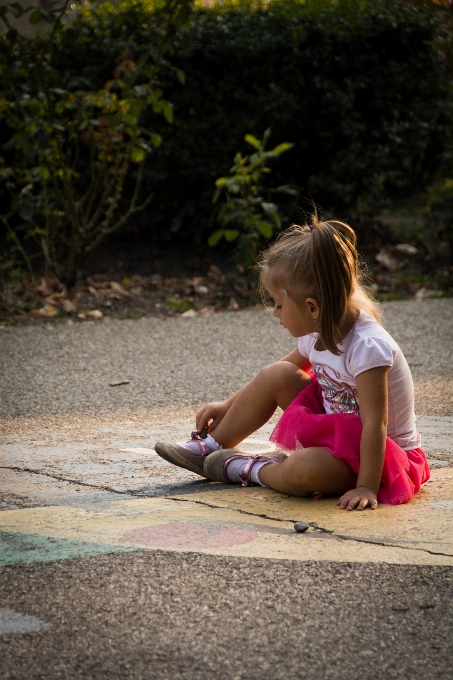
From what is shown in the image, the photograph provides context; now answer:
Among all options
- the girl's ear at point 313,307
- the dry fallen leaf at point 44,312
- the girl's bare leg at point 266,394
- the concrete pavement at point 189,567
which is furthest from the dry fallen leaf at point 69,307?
the girl's ear at point 313,307

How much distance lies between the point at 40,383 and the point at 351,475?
230 cm

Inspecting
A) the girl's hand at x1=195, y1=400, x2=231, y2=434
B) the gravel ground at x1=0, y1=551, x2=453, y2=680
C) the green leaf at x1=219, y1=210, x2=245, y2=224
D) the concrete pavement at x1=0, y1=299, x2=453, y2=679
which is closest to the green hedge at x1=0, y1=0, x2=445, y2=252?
the green leaf at x1=219, y1=210, x2=245, y2=224

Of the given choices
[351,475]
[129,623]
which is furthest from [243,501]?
[129,623]

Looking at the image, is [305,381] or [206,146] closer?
[305,381]

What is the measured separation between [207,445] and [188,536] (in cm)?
68

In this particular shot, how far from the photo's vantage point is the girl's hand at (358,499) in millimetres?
2510

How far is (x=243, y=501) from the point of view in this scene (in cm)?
269

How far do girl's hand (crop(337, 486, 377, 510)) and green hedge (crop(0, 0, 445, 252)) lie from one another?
5.45 metres

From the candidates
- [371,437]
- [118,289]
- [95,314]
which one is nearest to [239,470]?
[371,437]

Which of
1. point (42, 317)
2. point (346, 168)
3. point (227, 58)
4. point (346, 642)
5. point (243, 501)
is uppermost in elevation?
point (227, 58)

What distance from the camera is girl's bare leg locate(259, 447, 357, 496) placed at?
2.60m

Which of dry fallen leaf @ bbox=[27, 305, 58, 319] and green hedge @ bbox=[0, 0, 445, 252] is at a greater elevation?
green hedge @ bbox=[0, 0, 445, 252]

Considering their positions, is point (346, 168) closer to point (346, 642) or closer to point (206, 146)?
point (206, 146)

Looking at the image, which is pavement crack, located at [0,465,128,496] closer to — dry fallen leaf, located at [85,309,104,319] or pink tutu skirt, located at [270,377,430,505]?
pink tutu skirt, located at [270,377,430,505]
